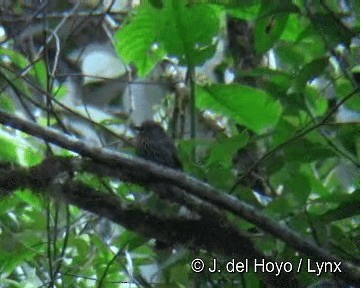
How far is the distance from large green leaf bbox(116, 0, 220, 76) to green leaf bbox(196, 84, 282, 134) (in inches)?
3.8

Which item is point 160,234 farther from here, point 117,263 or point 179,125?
point 179,125

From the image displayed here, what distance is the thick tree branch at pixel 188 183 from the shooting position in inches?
60.1

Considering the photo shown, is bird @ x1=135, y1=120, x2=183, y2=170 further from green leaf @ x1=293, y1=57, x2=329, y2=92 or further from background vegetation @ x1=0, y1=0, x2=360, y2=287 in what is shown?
green leaf @ x1=293, y1=57, x2=329, y2=92

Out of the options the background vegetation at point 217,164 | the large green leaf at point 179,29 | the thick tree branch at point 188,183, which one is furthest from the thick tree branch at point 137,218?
the large green leaf at point 179,29

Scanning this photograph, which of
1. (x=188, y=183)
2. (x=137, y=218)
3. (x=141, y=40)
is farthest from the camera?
(x=141, y=40)

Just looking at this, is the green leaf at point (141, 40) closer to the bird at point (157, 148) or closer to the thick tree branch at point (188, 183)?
the bird at point (157, 148)

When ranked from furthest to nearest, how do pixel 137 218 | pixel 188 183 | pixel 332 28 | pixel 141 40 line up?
pixel 141 40 < pixel 332 28 < pixel 137 218 < pixel 188 183

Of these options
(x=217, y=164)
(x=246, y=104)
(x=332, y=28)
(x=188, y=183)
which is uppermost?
(x=332, y=28)

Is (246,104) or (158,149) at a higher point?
(246,104)

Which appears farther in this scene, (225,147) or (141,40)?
(141,40)

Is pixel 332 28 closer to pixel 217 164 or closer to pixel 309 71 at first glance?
pixel 309 71

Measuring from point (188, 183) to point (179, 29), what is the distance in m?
0.54

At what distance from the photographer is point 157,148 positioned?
1899 mm

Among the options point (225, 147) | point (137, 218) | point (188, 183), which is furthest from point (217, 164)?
point (188, 183)
